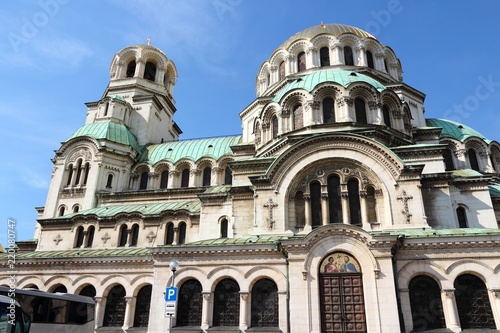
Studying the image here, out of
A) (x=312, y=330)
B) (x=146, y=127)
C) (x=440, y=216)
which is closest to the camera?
(x=312, y=330)

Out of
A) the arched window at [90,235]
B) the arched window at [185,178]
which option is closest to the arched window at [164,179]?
the arched window at [185,178]

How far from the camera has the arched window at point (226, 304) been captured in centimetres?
1784

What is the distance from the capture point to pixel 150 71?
4578cm

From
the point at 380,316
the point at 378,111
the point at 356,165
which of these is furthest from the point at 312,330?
the point at 378,111

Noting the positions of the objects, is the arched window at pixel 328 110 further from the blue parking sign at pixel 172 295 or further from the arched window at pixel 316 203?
the blue parking sign at pixel 172 295

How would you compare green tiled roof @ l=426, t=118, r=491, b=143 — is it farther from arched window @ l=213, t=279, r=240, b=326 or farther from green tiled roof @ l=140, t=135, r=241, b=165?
arched window @ l=213, t=279, r=240, b=326

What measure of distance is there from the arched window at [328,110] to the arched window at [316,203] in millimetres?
5845

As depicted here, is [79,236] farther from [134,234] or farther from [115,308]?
[115,308]

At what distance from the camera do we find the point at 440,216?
2017cm

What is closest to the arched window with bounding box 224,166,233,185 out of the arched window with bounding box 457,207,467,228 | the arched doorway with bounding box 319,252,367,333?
the arched doorway with bounding box 319,252,367,333

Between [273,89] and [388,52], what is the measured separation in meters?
11.6

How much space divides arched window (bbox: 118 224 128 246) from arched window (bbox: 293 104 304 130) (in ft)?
48.6

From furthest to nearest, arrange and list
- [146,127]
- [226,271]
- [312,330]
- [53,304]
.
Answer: [146,127] < [226,271] < [312,330] < [53,304]

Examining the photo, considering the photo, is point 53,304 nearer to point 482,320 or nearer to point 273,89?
point 482,320
